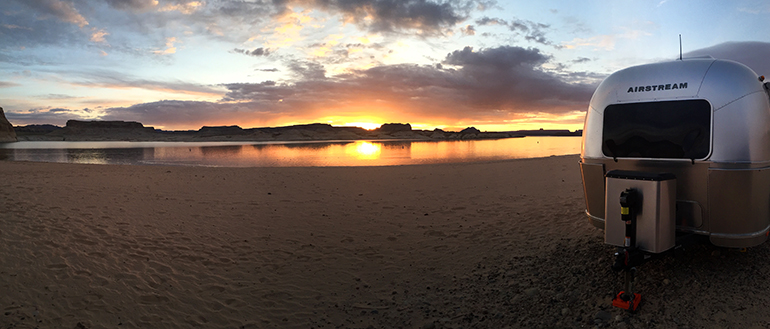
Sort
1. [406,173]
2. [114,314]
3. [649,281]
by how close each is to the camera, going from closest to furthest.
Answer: [649,281], [114,314], [406,173]

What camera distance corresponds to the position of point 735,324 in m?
3.93

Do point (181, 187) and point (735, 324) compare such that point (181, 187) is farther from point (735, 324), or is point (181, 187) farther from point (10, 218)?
point (735, 324)

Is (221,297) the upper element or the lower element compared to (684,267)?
lower

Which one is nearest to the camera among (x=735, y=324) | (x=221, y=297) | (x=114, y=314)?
(x=735, y=324)

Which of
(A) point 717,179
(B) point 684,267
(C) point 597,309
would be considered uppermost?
(A) point 717,179

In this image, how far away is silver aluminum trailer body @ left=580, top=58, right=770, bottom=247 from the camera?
4.34 metres

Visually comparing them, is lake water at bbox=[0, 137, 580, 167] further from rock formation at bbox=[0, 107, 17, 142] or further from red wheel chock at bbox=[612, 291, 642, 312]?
rock formation at bbox=[0, 107, 17, 142]

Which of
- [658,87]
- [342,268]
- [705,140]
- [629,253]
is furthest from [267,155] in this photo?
[705,140]

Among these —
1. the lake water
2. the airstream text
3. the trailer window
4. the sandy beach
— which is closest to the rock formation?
the lake water

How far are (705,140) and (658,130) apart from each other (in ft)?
1.56

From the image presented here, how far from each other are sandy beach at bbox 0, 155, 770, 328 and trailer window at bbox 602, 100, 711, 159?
1607mm

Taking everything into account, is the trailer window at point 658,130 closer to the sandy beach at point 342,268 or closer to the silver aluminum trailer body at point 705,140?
the silver aluminum trailer body at point 705,140

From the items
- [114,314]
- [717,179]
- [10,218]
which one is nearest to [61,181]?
[10,218]

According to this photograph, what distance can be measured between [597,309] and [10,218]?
40.8ft
